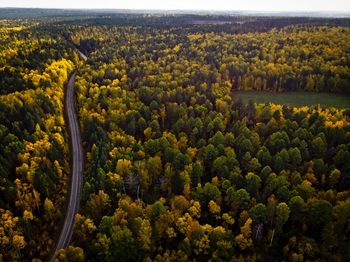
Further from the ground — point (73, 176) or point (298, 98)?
point (298, 98)

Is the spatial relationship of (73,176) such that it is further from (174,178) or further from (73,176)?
(174,178)

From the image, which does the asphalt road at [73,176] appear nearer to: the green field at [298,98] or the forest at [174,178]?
the forest at [174,178]

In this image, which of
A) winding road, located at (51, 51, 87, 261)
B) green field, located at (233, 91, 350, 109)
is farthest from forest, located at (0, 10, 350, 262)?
green field, located at (233, 91, 350, 109)

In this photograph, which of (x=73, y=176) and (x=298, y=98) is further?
(x=298, y=98)

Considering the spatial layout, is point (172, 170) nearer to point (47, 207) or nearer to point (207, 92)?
point (47, 207)

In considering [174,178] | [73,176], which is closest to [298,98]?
[174,178]

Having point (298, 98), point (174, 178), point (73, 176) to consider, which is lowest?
point (73, 176)

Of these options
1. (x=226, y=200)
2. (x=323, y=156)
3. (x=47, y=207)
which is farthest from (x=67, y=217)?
(x=323, y=156)
